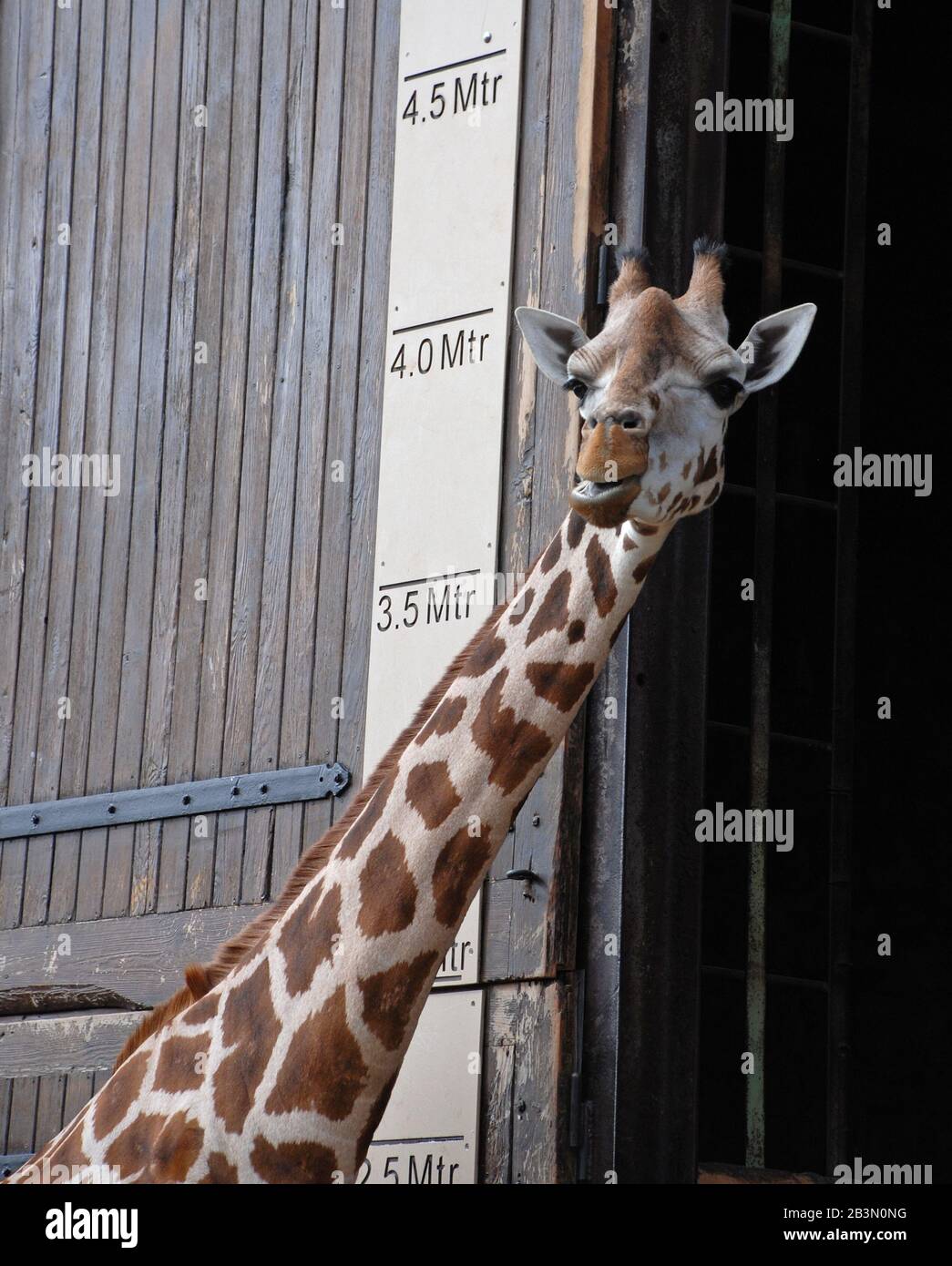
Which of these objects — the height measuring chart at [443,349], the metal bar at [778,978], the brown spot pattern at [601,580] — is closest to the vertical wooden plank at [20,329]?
the height measuring chart at [443,349]

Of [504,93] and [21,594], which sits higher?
[504,93]

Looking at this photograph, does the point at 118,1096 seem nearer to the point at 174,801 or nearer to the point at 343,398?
the point at 174,801

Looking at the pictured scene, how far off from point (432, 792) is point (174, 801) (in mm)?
1826

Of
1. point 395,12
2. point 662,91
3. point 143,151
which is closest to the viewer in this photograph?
point 662,91

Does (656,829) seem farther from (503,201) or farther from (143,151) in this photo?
(143,151)

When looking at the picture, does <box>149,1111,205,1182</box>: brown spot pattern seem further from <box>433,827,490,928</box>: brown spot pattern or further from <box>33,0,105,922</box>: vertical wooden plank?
<box>33,0,105,922</box>: vertical wooden plank

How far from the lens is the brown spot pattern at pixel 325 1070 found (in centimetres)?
369

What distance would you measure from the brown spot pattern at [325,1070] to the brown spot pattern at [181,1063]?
9.7 inches

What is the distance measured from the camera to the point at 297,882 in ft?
→ 13.5

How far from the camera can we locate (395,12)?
5352 mm

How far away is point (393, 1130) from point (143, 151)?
3126mm

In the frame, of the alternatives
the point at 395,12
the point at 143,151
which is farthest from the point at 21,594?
the point at 395,12

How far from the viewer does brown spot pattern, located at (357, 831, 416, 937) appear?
12.2ft

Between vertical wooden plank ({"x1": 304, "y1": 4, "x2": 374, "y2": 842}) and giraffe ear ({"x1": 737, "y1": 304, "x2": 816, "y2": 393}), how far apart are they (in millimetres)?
1640
